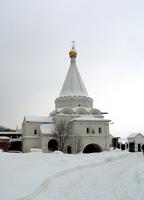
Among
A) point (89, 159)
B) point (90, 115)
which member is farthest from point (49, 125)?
point (89, 159)

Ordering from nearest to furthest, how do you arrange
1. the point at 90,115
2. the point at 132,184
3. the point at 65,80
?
1. the point at 132,184
2. the point at 90,115
3. the point at 65,80

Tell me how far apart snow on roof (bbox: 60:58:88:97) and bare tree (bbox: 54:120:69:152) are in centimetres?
624

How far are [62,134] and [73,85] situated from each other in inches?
383

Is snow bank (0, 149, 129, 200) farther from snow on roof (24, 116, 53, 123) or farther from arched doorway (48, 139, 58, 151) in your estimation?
snow on roof (24, 116, 53, 123)

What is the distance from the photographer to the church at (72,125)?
1919 inches

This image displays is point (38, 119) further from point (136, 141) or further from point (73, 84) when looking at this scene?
point (136, 141)

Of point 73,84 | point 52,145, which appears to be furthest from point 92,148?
point 73,84

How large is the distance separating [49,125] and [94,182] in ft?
127

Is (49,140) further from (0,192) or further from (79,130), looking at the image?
(0,192)

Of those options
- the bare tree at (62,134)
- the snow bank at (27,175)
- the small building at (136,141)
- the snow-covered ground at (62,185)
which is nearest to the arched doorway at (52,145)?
the bare tree at (62,134)

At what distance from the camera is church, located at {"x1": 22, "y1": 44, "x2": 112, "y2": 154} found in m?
48.8

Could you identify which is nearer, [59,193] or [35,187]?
[59,193]

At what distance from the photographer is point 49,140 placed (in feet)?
163

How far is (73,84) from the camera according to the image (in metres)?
54.5
